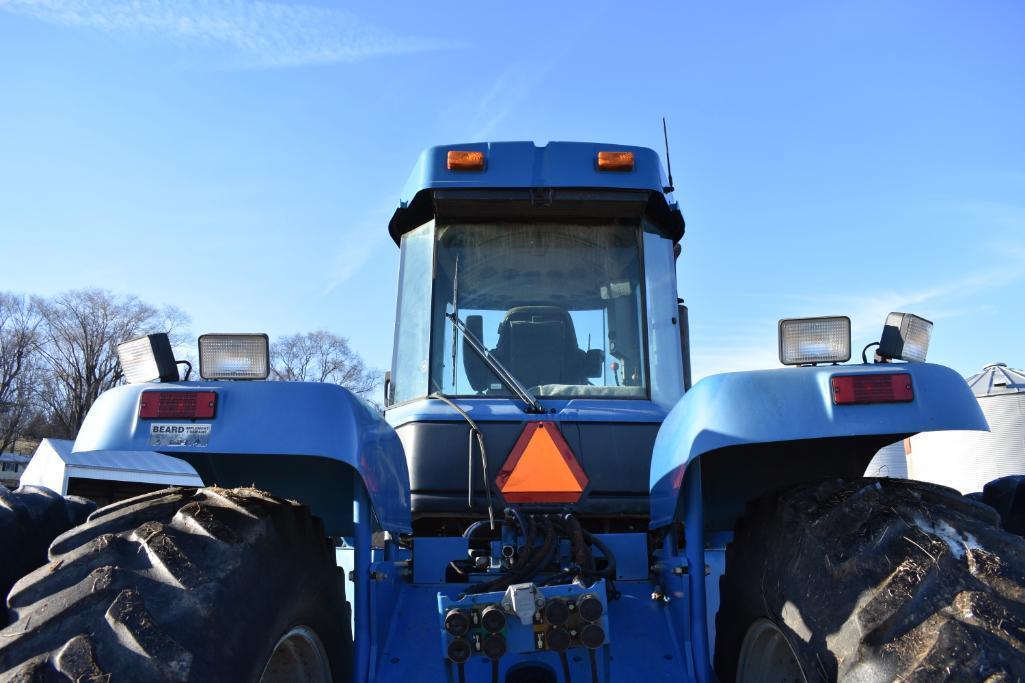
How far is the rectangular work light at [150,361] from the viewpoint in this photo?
263 cm

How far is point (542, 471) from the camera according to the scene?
3.41 m

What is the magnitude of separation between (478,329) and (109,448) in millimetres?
1921

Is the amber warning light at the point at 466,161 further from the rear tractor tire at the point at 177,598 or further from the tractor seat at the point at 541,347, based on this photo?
the rear tractor tire at the point at 177,598

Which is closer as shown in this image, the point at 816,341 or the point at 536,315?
the point at 816,341

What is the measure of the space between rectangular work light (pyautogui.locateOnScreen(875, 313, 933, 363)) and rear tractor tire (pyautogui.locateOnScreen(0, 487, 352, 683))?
1943 mm

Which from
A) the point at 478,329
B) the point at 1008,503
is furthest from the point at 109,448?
the point at 1008,503

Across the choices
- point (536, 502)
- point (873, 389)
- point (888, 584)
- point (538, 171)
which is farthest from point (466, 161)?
point (888, 584)

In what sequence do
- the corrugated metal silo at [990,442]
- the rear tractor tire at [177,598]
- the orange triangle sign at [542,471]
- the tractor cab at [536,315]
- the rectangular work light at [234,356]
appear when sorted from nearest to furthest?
the rear tractor tire at [177,598], the rectangular work light at [234,356], the orange triangle sign at [542,471], the tractor cab at [536,315], the corrugated metal silo at [990,442]

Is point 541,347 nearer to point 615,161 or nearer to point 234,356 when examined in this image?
point 615,161

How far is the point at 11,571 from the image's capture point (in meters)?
2.75

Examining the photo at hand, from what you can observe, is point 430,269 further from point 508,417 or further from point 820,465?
point 820,465

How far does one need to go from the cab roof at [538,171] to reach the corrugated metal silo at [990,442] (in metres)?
18.8

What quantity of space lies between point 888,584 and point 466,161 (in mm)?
2655

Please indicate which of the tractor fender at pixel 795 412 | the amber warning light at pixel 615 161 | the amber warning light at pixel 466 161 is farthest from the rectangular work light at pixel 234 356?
the amber warning light at pixel 615 161
